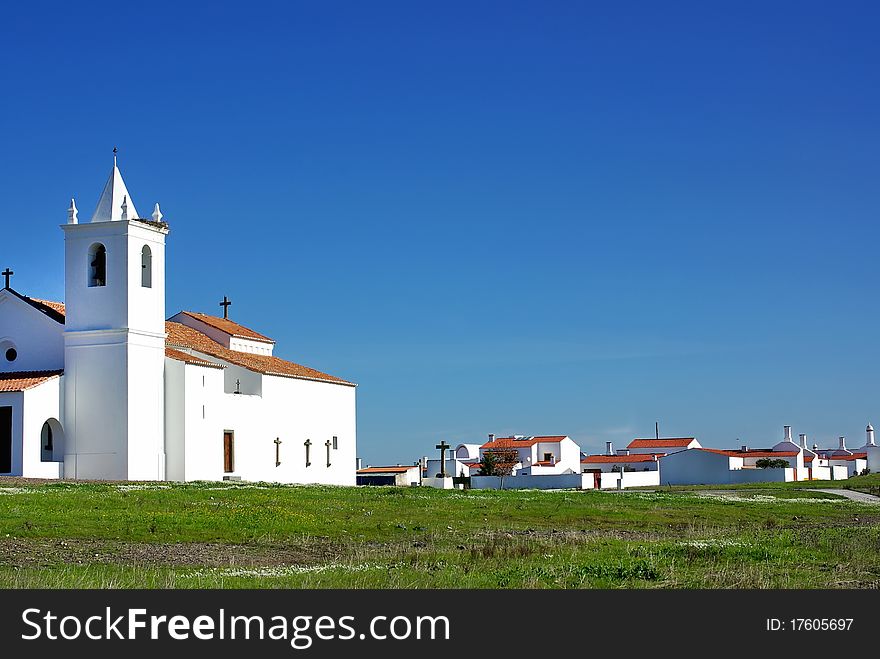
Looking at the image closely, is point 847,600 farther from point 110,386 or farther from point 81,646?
point 110,386

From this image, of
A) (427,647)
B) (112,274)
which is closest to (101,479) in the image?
(112,274)

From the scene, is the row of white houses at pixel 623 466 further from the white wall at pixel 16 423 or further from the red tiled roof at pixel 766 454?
the white wall at pixel 16 423

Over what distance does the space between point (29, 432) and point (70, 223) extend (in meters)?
9.25

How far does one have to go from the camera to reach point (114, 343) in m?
48.3

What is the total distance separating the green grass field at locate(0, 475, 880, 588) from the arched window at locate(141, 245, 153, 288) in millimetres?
14129

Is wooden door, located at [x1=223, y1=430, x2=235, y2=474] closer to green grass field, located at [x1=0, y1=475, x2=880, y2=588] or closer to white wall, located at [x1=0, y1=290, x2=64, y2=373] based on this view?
white wall, located at [x1=0, y1=290, x2=64, y2=373]

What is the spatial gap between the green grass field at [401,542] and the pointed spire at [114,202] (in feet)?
50.6

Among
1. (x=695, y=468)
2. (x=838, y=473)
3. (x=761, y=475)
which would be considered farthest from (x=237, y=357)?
(x=838, y=473)

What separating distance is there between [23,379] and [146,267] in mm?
6814

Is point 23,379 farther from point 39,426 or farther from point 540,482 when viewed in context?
point 540,482

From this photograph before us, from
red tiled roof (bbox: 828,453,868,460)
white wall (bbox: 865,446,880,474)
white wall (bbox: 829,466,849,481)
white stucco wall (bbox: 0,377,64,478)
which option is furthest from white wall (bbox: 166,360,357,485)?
red tiled roof (bbox: 828,453,868,460)

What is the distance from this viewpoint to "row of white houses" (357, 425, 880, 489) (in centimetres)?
8181

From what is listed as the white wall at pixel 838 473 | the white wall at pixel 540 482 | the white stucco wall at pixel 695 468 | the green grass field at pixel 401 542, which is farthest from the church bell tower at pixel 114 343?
the white wall at pixel 838 473

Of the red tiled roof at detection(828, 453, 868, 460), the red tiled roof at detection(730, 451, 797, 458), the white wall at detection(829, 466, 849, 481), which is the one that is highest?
the red tiled roof at detection(730, 451, 797, 458)
